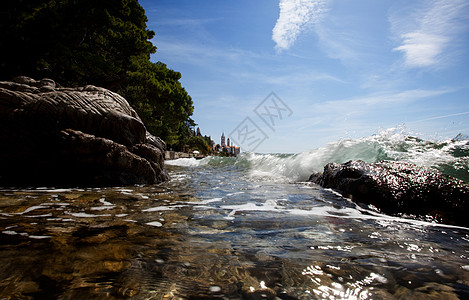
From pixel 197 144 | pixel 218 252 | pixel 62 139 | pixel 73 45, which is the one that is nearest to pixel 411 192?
pixel 218 252

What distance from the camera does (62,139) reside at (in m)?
4.39

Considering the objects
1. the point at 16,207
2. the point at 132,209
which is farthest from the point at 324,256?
the point at 16,207

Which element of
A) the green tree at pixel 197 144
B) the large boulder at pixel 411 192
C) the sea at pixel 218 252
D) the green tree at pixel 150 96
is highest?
the green tree at pixel 150 96

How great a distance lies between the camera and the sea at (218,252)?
117cm

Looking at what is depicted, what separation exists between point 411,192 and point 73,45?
639 inches

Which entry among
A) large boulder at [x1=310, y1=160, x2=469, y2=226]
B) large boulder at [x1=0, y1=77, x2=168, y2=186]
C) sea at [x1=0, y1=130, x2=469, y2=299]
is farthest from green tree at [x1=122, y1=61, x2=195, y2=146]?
large boulder at [x1=310, y1=160, x2=469, y2=226]

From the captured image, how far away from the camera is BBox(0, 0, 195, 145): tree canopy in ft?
38.3

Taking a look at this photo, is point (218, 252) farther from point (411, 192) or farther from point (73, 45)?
point (73, 45)

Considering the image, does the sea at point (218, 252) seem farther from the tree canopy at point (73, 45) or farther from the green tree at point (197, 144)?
the green tree at point (197, 144)

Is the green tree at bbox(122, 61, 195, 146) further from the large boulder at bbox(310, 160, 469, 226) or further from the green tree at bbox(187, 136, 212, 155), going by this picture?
the green tree at bbox(187, 136, 212, 155)

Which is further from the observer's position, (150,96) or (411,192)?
(150,96)

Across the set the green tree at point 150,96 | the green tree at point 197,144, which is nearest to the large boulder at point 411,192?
the green tree at point 150,96

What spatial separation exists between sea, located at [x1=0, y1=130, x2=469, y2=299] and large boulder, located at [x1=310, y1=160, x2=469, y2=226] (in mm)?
244

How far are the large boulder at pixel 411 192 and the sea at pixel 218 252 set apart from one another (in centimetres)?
24
